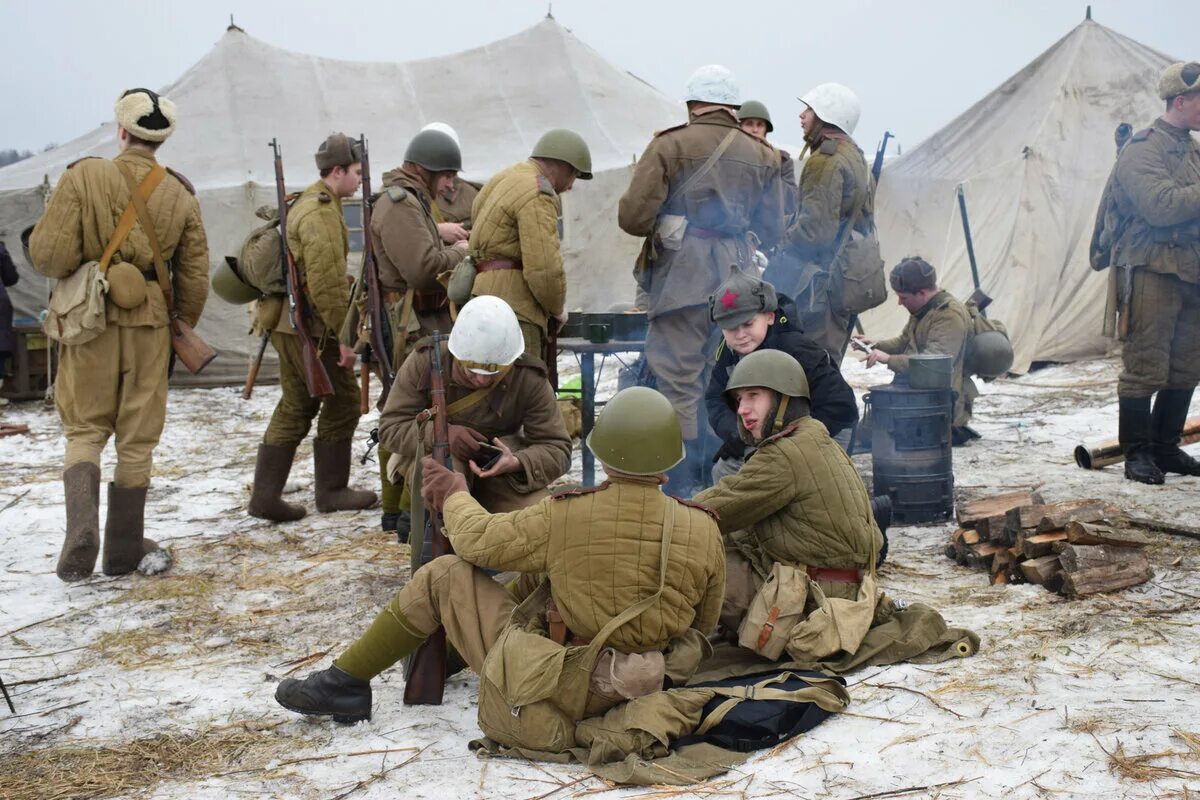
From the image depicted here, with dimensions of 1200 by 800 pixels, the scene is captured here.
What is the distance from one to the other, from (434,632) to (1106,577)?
9.10ft

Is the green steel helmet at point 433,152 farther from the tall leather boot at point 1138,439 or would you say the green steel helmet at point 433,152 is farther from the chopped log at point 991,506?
the tall leather boot at point 1138,439

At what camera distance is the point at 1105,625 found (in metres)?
4.34

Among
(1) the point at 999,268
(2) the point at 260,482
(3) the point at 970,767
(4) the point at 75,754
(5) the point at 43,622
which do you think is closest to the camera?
(3) the point at 970,767

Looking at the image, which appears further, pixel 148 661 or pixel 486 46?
pixel 486 46

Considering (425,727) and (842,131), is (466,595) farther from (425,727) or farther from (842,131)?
(842,131)

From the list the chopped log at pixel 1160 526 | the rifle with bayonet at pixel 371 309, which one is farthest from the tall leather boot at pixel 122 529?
the chopped log at pixel 1160 526

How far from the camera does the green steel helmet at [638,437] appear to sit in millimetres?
3369

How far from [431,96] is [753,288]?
9.99 m

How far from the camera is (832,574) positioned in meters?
4.11

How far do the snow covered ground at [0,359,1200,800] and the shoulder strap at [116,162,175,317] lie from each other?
137 cm

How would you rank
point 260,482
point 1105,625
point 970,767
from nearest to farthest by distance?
point 970,767 < point 1105,625 < point 260,482

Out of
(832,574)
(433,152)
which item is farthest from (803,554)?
(433,152)

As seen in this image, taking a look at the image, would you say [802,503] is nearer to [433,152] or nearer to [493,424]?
[493,424]

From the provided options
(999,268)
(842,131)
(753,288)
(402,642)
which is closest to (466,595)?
(402,642)
